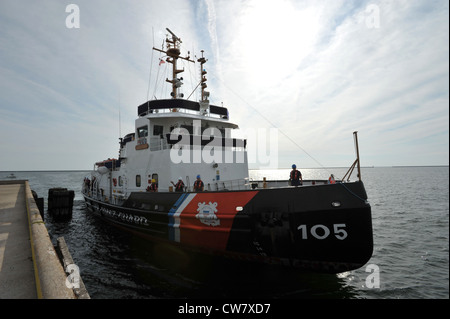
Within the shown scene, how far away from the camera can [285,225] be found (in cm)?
627

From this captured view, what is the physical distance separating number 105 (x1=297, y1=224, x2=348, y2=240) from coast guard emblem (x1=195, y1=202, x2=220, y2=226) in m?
2.62

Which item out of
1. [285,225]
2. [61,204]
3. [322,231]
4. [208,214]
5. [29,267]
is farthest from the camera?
[61,204]

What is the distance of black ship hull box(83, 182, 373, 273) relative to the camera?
19.1 feet

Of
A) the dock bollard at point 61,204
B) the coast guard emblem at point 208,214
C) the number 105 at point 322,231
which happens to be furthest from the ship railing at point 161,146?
the dock bollard at point 61,204

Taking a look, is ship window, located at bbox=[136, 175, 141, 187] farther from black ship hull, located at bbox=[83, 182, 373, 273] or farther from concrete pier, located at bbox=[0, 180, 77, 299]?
concrete pier, located at bbox=[0, 180, 77, 299]

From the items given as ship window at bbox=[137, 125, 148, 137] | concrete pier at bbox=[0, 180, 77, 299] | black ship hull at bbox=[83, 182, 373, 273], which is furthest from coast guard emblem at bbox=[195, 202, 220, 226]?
ship window at bbox=[137, 125, 148, 137]

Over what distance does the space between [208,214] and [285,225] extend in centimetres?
249

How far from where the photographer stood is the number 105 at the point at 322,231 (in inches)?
230

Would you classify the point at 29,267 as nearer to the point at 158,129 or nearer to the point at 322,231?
the point at 322,231

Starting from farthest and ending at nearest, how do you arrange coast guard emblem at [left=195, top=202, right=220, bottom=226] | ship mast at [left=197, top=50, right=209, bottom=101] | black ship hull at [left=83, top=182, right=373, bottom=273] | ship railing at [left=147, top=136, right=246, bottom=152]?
ship mast at [left=197, top=50, right=209, bottom=101] < ship railing at [left=147, top=136, right=246, bottom=152] < coast guard emblem at [left=195, top=202, right=220, bottom=226] < black ship hull at [left=83, top=182, right=373, bottom=273]

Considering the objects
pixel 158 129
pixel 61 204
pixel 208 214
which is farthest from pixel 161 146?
pixel 61 204
